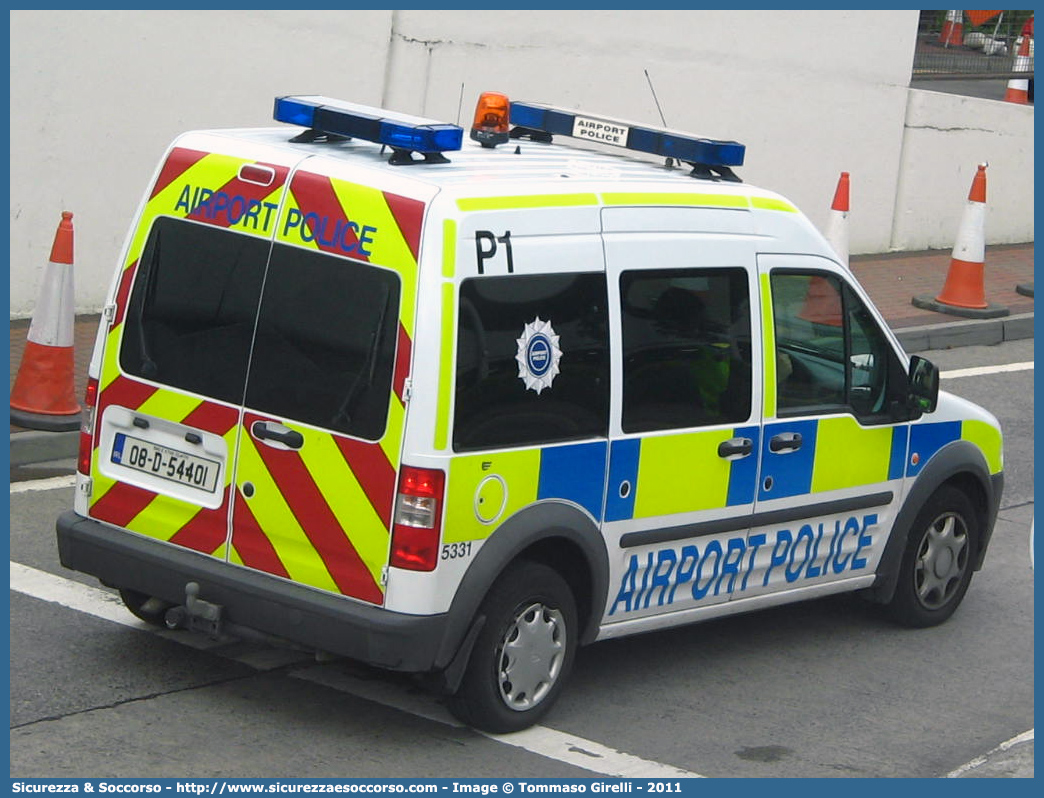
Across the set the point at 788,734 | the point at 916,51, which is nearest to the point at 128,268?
the point at 788,734

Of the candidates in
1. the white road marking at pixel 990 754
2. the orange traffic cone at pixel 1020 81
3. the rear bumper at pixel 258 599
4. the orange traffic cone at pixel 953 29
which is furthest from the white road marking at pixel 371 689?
the orange traffic cone at pixel 1020 81

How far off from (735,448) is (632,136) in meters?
1.41

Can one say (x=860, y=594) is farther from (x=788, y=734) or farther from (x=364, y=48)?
(x=364, y=48)

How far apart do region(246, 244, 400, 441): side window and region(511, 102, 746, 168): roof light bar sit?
1766mm

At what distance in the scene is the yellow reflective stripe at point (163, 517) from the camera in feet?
19.4

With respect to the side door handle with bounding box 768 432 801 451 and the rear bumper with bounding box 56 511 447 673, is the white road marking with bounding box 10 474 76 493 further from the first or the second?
the side door handle with bounding box 768 432 801 451

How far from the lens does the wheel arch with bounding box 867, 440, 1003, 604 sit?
24.2ft

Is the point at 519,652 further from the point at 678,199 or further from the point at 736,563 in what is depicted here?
the point at 678,199

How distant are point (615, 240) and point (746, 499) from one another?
1188 millimetres

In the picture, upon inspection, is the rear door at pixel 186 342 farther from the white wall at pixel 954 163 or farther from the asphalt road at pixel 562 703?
the white wall at pixel 954 163

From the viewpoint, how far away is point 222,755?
18.2 feet

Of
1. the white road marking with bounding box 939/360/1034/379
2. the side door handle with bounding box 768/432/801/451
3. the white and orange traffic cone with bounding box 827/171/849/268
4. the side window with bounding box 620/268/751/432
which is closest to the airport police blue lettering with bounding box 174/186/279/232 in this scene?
the side window with bounding box 620/268/751/432

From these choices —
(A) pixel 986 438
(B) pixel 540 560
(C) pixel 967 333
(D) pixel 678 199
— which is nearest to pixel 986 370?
(C) pixel 967 333

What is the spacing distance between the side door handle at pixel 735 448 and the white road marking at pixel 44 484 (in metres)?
3.63
